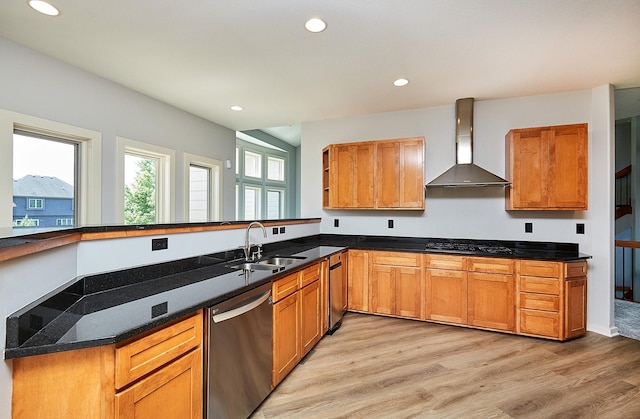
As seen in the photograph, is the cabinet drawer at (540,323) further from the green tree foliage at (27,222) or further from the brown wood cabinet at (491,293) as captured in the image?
the green tree foliage at (27,222)

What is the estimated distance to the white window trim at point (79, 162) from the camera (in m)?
2.35

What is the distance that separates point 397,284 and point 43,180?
375 centimetres

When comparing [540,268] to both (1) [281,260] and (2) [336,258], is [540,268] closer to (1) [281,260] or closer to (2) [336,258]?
(2) [336,258]

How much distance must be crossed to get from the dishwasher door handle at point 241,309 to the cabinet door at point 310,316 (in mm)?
608

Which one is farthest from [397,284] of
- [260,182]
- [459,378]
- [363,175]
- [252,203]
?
[260,182]

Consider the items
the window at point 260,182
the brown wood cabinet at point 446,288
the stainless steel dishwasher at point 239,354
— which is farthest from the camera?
the window at point 260,182

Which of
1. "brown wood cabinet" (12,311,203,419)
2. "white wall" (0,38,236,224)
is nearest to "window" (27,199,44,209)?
"white wall" (0,38,236,224)

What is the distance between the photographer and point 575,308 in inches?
122

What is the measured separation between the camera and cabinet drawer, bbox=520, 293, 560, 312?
304cm

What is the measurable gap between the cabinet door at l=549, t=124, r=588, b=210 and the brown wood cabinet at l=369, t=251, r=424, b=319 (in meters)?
1.61

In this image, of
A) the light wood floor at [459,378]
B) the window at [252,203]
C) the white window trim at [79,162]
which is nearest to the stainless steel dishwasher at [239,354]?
the light wood floor at [459,378]

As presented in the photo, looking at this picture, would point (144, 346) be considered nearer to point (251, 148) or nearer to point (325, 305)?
point (325, 305)

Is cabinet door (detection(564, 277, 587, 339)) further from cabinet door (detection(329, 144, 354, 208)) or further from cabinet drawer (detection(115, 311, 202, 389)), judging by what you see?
cabinet drawer (detection(115, 311, 202, 389))

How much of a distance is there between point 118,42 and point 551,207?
14.4 ft
